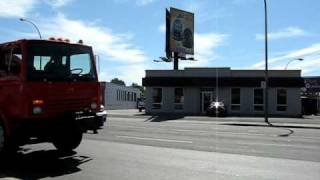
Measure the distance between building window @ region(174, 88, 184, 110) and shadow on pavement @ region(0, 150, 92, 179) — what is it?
41.1 metres

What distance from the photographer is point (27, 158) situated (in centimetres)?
1312

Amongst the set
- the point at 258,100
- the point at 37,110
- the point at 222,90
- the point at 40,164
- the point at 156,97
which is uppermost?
the point at 222,90

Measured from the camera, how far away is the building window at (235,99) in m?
54.2

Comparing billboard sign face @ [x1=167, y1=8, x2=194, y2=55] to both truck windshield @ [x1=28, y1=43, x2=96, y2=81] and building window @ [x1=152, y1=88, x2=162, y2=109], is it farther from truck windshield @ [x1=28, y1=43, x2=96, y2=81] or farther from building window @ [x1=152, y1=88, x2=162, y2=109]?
truck windshield @ [x1=28, y1=43, x2=96, y2=81]

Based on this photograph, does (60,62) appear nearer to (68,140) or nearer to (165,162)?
(68,140)

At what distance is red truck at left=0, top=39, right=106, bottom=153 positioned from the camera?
38.8ft

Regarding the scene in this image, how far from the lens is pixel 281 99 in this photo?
5359cm

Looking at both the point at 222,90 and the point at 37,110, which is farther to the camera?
the point at 222,90

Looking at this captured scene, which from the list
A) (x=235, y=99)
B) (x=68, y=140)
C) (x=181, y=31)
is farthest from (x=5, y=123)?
(x=181, y=31)

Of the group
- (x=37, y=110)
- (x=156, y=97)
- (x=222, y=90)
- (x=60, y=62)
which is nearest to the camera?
(x=37, y=110)

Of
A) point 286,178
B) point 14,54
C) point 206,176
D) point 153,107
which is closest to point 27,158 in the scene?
point 14,54

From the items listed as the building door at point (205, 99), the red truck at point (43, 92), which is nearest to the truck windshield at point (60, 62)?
the red truck at point (43, 92)

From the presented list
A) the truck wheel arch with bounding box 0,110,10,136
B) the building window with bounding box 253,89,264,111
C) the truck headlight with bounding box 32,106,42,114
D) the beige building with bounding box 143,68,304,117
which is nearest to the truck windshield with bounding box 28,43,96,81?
the truck headlight with bounding box 32,106,42,114

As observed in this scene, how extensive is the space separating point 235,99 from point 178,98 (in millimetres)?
5741
